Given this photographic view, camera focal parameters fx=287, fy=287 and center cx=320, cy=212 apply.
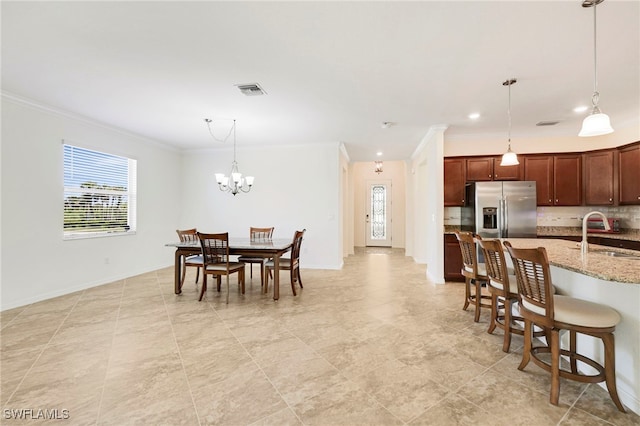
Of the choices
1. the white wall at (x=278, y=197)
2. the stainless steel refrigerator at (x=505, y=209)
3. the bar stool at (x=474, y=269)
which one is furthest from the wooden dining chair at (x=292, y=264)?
the stainless steel refrigerator at (x=505, y=209)

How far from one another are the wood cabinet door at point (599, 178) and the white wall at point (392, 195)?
203 inches

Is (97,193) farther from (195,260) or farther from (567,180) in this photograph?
(567,180)

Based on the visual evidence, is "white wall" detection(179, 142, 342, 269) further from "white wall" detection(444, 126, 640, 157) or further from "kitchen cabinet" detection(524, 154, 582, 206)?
"kitchen cabinet" detection(524, 154, 582, 206)

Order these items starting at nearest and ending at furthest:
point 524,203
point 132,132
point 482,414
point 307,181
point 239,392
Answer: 1. point 482,414
2. point 239,392
3. point 524,203
4. point 132,132
5. point 307,181

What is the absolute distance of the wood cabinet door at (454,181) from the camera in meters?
5.23

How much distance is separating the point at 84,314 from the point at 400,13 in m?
4.51

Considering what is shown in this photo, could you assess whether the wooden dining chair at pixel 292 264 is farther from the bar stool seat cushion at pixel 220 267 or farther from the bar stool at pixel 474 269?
the bar stool at pixel 474 269

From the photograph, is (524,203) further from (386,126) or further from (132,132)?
(132,132)

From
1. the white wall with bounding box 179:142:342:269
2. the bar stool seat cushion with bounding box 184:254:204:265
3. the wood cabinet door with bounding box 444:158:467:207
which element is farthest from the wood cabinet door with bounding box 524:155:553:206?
the bar stool seat cushion with bounding box 184:254:204:265

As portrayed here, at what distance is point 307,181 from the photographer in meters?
6.23

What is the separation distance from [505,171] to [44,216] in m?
7.28

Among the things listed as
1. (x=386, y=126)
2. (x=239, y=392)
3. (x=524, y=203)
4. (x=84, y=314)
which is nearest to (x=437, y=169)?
(x=386, y=126)

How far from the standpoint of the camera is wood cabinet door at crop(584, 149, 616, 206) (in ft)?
15.3

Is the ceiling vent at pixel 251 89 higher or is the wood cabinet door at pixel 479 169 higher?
the ceiling vent at pixel 251 89
